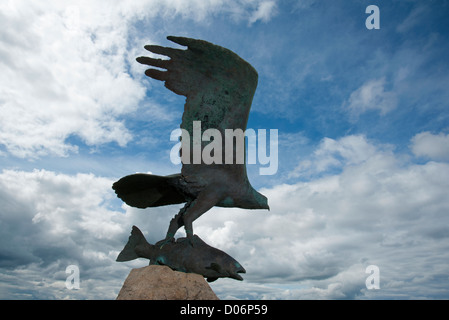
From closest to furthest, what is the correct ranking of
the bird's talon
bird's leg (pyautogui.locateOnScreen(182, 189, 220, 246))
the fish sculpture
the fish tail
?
the fish sculpture
bird's leg (pyautogui.locateOnScreen(182, 189, 220, 246))
the bird's talon
the fish tail

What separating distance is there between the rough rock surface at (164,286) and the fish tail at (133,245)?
59 centimetres

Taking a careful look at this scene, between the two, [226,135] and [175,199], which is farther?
[175,199]

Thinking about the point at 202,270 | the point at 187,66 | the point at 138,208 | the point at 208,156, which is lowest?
the point at 202,270

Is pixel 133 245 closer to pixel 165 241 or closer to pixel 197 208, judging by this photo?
pixel 165 241

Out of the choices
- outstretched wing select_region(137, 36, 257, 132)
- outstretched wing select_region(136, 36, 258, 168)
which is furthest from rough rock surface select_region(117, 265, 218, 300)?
outstretched wing select_region(137, 36, 257, 132)

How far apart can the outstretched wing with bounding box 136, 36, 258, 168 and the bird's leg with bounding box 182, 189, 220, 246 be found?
0.96 m

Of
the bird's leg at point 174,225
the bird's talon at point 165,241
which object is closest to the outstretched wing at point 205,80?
the bird's leg at point 174,225

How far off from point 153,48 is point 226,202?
3.24m

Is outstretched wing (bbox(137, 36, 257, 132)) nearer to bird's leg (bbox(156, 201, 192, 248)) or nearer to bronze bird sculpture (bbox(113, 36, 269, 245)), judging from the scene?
bronze bird sculpture (bbox(113, 36, 269, 245))

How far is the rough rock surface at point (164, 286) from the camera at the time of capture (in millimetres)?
5668

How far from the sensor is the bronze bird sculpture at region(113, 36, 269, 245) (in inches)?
239
